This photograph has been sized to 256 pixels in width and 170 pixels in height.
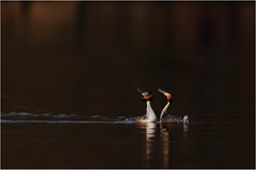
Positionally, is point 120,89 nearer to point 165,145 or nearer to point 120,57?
point 165,145

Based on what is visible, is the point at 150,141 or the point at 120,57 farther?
the point at 120,57

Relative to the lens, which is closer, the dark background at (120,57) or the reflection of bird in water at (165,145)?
the reflection of bird in water at (165,145)

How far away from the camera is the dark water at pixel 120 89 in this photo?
719 inches

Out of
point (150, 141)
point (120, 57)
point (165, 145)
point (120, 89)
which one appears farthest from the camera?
point (120, 57)

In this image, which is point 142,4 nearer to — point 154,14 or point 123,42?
point 154,14

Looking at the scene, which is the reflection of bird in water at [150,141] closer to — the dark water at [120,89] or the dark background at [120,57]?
the dark water at [120,89]

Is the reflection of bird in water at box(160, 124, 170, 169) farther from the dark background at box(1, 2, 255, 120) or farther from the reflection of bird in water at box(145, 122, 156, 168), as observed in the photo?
the dark background at box(1, 2, 255, 120)

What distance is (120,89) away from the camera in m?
27.9

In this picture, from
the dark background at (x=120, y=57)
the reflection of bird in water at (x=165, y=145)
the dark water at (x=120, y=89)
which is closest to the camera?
the reflection of bird in water at (x=165, y=145)

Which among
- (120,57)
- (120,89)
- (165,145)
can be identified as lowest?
(165,145)

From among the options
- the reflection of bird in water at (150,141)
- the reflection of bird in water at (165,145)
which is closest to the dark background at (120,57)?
the reflection of bird in water at (150,141)

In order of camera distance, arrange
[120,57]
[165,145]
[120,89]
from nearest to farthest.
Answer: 1. [165,145]
2. [120,89]
3. [120,57]

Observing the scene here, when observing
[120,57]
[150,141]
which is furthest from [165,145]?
[120,57]

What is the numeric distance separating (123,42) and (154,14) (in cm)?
1975
